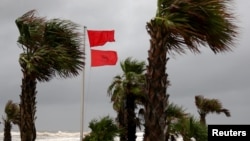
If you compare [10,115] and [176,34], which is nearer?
[176,34]

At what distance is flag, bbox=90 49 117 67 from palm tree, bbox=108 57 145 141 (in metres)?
1.85

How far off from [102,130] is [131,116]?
90.1 inches

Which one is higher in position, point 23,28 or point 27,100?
point 23,28

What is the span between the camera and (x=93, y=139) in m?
18.3

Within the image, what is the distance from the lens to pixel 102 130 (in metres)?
18.4

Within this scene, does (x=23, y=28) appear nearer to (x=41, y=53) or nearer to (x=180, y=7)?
(x=41, y=53)

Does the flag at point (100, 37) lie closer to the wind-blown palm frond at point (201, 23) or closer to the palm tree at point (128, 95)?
the palm tree at point (128, 95)

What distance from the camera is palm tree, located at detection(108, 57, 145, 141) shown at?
66.7 feet

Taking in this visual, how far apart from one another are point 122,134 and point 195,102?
7739mm

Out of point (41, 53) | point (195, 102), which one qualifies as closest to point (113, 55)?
point (41, 53)

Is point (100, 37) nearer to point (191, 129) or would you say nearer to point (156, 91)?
point (191, 129)

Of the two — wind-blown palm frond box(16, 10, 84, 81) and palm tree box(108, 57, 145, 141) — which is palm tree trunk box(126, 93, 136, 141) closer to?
palm tree box(108, 57, 145, 141)
